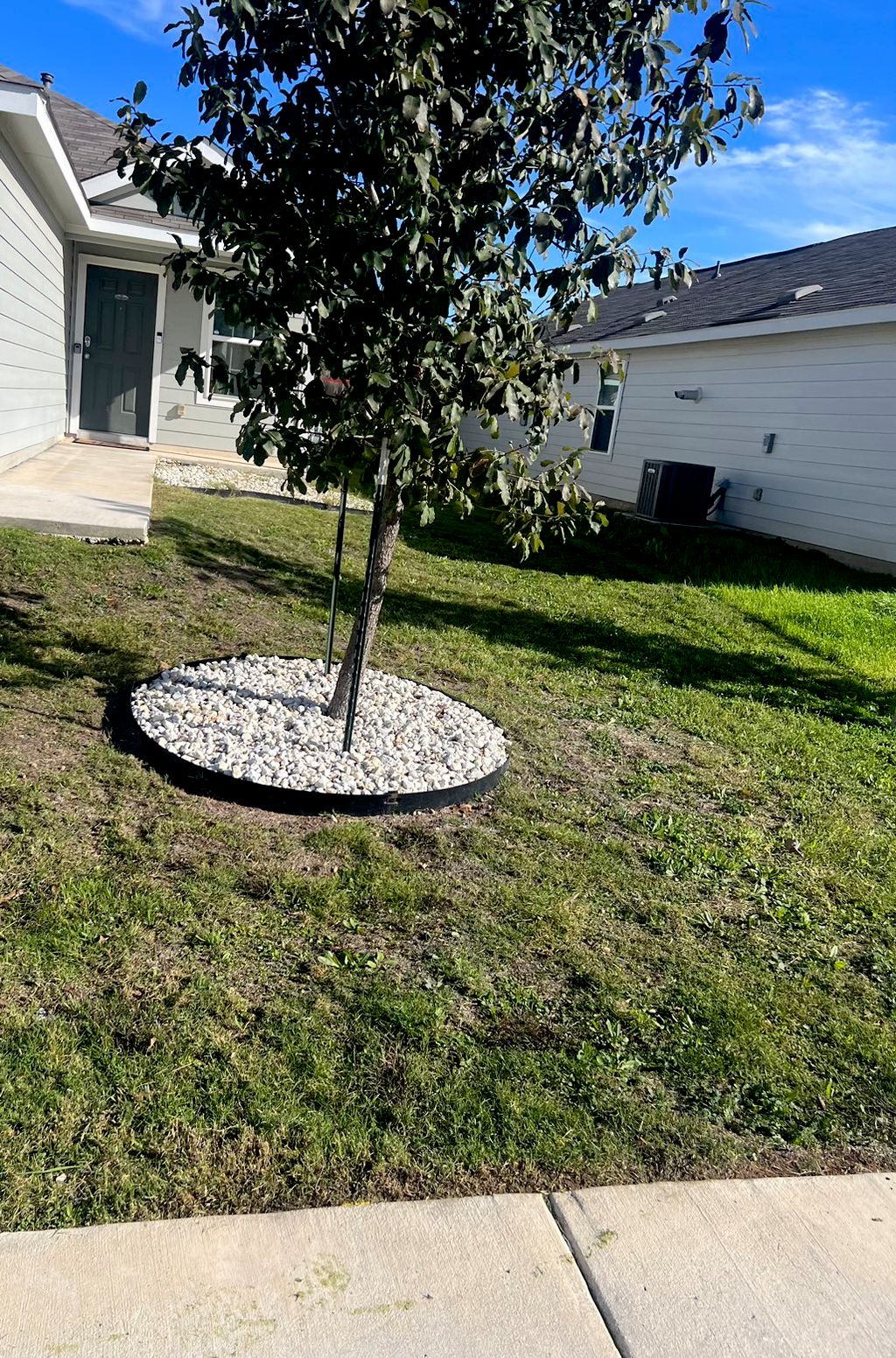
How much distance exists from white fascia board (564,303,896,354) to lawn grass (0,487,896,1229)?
4.90 metres

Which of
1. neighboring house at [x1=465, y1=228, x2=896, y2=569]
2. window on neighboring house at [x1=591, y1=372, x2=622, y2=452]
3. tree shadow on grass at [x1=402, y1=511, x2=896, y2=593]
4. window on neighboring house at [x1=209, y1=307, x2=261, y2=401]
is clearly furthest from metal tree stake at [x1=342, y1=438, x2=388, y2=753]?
window on neighboring house at [x1=591, y1=372, x2=622, y2=452]

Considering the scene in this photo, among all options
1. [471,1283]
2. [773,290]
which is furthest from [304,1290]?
[773,290]

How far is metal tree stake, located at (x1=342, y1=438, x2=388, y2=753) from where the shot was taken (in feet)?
12.0

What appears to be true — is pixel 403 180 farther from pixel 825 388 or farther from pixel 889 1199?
pixel 825 388

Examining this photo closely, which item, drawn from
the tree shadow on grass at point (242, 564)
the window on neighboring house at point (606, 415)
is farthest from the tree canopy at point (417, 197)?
the window on neighboring house at point (606, 415)

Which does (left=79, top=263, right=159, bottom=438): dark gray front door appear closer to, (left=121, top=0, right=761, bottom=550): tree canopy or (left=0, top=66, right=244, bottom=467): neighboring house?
(left=0, top=66, right=244, bottom=467): neighboring house

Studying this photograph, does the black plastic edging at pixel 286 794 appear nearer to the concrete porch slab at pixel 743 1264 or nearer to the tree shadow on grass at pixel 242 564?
the concrete porch slab at pixel 743 1264

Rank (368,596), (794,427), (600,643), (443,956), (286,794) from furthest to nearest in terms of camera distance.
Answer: (794,427), (600,643), (368,596), (286,794), (443,956)

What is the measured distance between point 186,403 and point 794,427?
792cm

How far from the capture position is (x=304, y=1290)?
1878 millimetres

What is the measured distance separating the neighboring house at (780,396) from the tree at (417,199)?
7371 mm

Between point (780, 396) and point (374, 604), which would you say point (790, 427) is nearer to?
point (780, 396)

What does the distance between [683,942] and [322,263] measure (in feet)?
8.99

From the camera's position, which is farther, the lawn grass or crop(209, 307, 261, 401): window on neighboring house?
crop(209, 307, 261, 401): window on neighboring house
